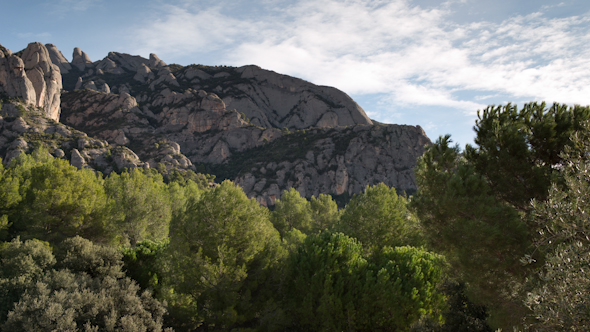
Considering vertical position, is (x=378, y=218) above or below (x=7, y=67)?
below

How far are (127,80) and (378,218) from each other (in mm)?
184167

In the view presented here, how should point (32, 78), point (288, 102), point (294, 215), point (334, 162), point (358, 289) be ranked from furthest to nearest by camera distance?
1. point (288, 102)
2. point (334, 162)
3. point (32, 78)
4. point (294, 215)
5. point (358, 289)

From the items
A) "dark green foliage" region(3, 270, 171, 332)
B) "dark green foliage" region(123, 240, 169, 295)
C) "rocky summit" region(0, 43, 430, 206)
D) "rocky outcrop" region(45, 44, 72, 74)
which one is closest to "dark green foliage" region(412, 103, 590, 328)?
"dark green foliage" region(3, 270, 171, 332)

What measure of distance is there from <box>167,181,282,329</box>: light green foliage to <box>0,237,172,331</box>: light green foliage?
2.58 metres

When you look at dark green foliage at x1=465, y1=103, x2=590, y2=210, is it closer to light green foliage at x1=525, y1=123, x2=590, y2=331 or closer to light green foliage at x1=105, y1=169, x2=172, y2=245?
light green foliage at x1=525, y1=123, x2=590, y2=331

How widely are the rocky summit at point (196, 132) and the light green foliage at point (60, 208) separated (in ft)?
177

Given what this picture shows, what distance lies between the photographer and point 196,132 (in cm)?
13438

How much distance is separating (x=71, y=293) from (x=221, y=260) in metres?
8.47

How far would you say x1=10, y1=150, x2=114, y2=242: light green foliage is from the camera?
2452 centimetres

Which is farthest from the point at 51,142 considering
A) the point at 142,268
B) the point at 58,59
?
the point at 58,59

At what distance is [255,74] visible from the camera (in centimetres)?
18350

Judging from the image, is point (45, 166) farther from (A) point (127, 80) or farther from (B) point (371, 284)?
(A) point (127, 80)

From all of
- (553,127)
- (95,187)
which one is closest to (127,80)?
(95,187)

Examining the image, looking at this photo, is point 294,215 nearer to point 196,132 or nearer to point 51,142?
point 51,142
